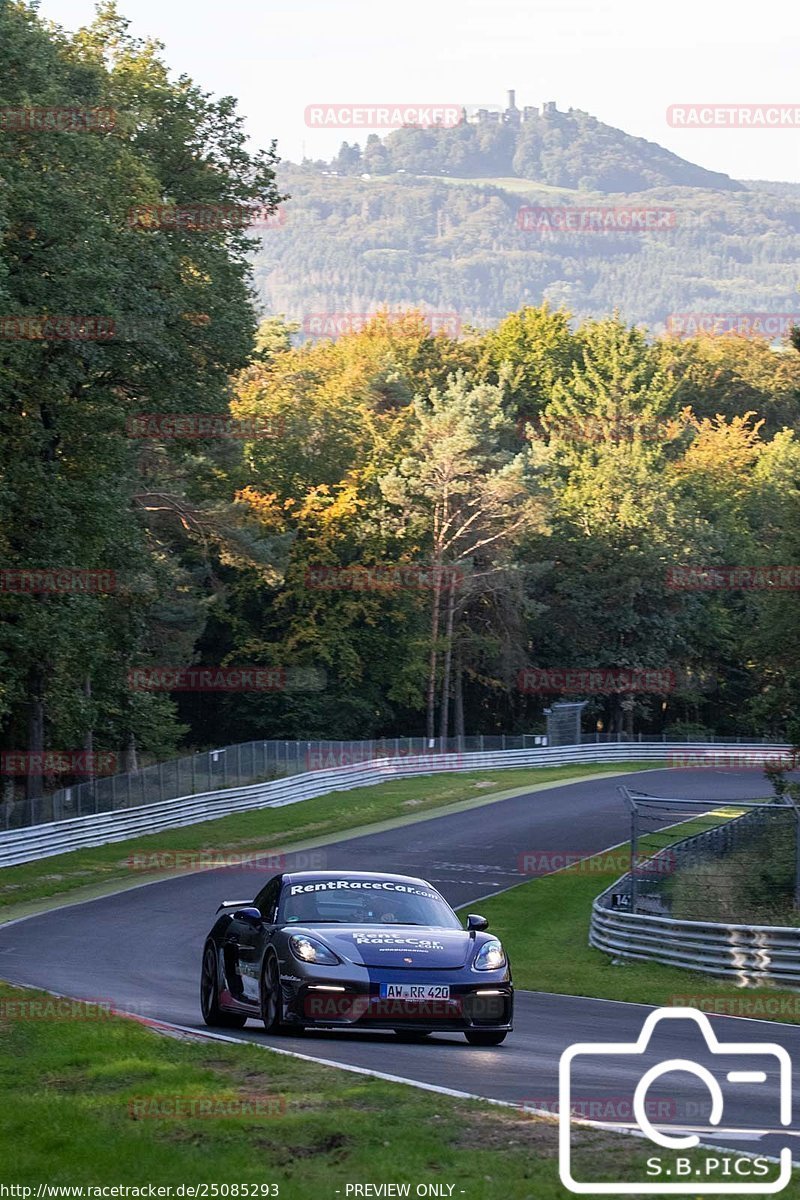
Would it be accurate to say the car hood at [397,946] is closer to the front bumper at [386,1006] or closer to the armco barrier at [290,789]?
the front bumper at [386,1006]

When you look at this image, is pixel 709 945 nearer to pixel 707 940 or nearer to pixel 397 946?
pixel 707 940

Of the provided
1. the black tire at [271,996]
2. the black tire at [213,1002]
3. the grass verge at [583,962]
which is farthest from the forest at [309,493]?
the black tire at [271,996]

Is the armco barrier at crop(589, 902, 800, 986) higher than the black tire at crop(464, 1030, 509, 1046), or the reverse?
the black tire at crop(464, 1030, 509, 1046)

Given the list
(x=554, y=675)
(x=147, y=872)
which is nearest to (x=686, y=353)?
(x=554, y=675)

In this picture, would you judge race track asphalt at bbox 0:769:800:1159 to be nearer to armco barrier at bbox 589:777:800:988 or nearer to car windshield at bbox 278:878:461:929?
car windshield at bbox 278:878:461:929

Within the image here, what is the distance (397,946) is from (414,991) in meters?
0.41

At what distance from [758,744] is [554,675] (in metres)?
10.4

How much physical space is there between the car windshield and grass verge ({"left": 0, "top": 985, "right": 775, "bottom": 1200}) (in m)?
2.46

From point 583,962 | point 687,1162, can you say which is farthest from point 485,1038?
point 583,962

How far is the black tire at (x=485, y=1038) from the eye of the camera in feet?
45.9

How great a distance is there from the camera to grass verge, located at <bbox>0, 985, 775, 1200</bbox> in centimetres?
822

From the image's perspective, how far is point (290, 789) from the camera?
5466cm

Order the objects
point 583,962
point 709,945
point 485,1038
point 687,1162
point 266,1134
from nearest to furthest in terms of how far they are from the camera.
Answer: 1. point 687,1162
2. point 266,1134
3. point 485,1038
4. point 709,945
5. point 583,962

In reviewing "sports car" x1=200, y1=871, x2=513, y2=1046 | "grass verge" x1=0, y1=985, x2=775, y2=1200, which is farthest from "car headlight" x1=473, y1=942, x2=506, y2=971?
"grass verge" x1=0, y1=985, x2=775, y2=1200
